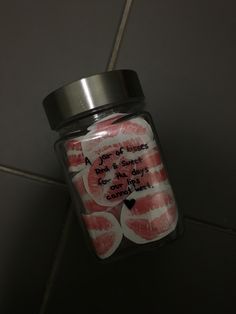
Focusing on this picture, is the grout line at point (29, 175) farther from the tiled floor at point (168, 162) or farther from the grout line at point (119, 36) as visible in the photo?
the grout line at point (119, 36)

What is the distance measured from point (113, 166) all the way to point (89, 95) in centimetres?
7

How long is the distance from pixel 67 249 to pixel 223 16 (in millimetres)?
320

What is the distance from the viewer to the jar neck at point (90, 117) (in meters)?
0.37

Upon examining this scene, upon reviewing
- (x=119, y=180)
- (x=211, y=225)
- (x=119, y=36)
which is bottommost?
(x=211, y=225)

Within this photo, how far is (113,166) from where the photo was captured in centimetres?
36

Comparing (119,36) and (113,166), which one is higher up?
(119,36)

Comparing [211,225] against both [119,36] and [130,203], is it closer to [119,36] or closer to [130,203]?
[130,203]

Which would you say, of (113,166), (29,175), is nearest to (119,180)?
(113,166)

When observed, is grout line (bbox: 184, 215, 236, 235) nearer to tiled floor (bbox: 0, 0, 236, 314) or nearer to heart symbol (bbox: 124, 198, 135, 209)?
tiled floor (bbox: 0, 0, 236, 314)

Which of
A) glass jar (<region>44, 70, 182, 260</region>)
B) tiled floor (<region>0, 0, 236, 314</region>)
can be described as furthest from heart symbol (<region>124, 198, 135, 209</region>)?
tiled floor (<region>0, 0, 236, 314</region>)

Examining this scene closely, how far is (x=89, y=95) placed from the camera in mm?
365

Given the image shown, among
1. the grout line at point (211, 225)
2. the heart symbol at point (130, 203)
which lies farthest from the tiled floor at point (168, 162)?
the heart symbol at point (130, 203)

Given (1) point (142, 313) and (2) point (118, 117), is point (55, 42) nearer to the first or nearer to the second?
(2) point (118, 117)

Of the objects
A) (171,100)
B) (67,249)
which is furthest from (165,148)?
(67,249)
